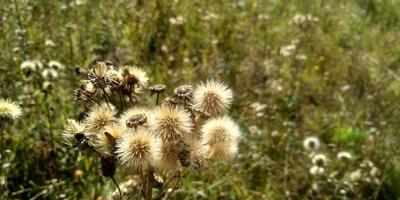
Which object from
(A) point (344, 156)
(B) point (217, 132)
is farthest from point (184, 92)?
(A) point (344, 156)

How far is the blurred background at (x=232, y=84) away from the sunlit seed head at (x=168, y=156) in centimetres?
114

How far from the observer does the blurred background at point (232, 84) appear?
294 centimetres

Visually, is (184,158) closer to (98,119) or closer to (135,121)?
(135,121)

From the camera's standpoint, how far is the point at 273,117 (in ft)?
12.1

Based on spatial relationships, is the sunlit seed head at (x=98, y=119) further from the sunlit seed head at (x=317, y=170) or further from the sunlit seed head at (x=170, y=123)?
the sunlit seed head at (x=317, y=170)

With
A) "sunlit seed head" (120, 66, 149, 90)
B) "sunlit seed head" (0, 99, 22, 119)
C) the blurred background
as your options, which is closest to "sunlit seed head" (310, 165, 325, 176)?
the blurred background

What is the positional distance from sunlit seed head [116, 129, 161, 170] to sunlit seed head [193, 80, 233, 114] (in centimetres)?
18

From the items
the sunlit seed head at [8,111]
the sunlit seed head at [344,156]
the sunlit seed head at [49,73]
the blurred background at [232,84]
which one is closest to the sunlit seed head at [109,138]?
the sunlit seed head at [8,111]

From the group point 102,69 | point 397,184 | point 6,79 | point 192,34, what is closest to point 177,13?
point 192,34

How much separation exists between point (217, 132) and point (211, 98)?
0.11m

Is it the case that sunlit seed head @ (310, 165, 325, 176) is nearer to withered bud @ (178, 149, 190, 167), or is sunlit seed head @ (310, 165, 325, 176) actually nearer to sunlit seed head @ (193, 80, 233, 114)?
sunlit seed head @ (193, 80, 233, 114)

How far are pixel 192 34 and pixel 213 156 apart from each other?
323 centimetres

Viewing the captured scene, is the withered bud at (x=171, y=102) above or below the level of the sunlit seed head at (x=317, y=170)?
below

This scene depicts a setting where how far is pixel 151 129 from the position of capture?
4.74 feet
